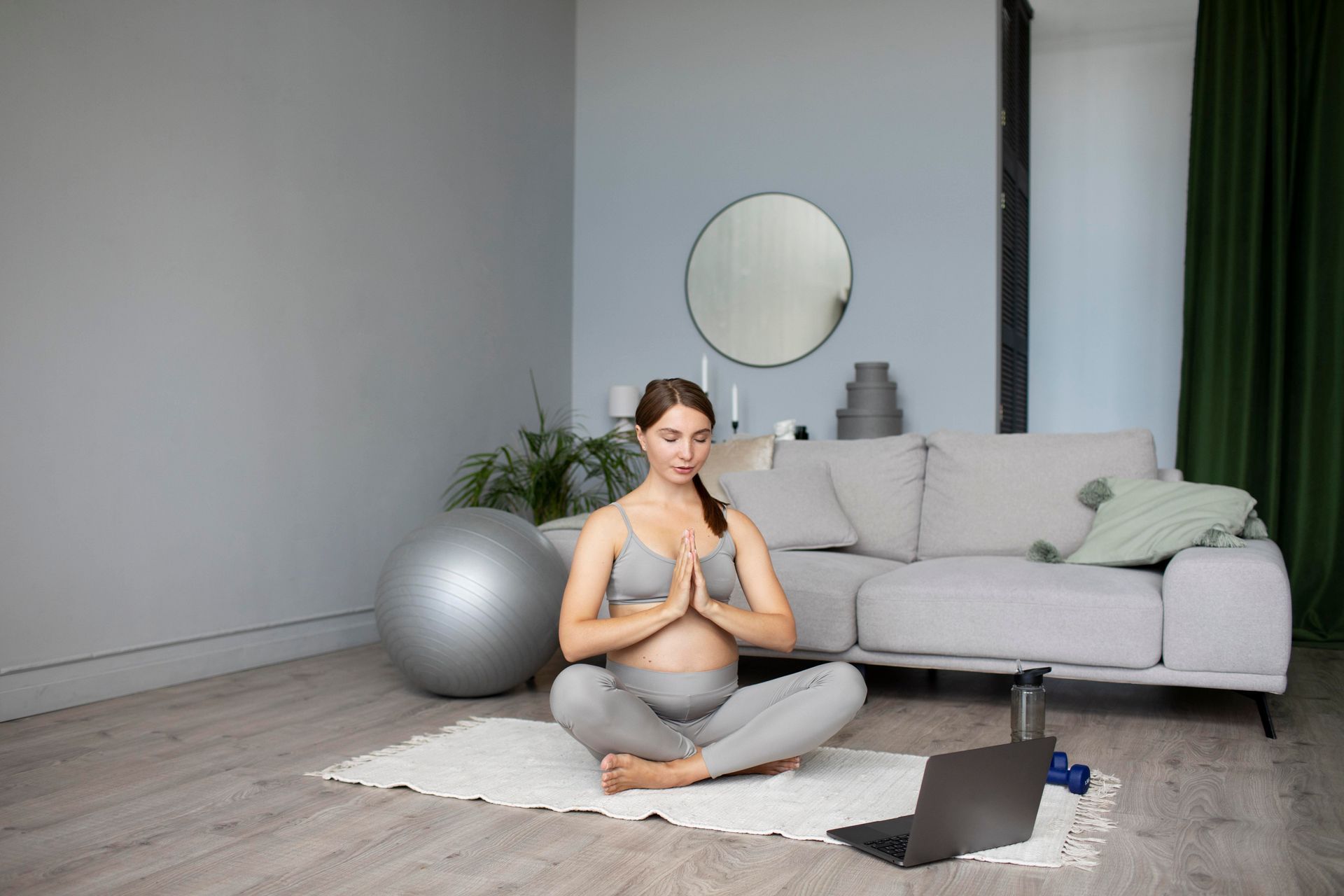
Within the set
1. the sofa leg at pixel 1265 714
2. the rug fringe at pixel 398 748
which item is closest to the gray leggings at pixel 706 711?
the rug fringe at pixel 398 748

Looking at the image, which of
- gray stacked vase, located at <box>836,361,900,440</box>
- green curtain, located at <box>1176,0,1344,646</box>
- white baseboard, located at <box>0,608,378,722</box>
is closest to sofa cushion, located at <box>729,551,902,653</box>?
gray stacked vase, located at <box>836,361,900,440</box>

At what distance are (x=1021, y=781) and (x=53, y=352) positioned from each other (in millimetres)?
2765

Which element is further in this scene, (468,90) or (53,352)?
(468,90)

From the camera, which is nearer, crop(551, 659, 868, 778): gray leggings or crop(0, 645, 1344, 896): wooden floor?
crop(0, 645, 1344, 896): wooden floor

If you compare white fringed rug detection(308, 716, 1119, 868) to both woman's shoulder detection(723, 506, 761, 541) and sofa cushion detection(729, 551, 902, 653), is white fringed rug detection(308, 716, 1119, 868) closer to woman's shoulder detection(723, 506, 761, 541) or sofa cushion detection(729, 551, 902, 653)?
woman's shoulder detection(723, 506, 761, 541)

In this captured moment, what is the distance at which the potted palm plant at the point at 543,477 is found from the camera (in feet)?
15.3

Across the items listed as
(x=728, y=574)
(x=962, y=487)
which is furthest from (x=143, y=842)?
(x=962, y=487)

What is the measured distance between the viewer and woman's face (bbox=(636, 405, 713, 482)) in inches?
88.6

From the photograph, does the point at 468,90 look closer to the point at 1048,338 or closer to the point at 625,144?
the point at 625,144

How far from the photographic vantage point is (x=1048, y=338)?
552 centimetres

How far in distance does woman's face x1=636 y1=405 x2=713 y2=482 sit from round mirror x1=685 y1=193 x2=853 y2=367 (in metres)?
3.09

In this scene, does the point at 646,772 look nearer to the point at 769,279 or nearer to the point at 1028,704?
the point at 1028,704

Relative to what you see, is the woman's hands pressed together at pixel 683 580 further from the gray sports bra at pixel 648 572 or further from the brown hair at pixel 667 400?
the brown hair at pixel 667 400

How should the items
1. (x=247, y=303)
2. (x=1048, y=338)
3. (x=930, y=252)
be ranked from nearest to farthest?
(x=247, y=303), (x=930, y=252), (x=1048, y=338)
